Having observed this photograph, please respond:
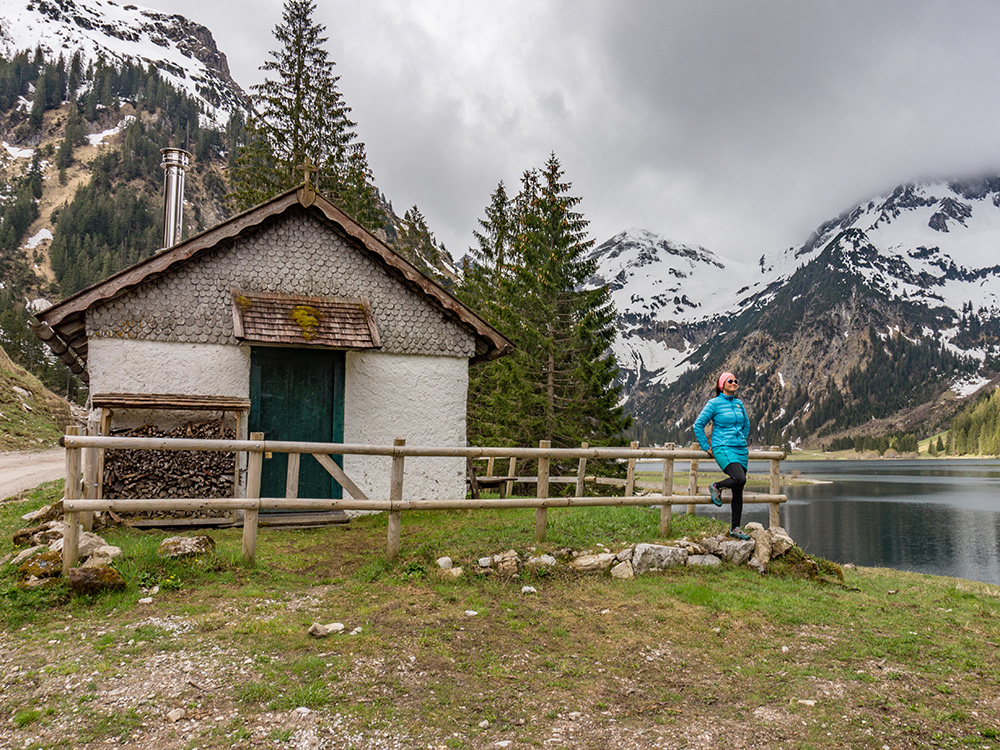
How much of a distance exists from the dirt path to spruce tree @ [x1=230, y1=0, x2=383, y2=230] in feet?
43.2

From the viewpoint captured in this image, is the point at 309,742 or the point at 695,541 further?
the point at 695,541

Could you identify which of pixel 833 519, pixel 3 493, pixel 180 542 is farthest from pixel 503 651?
pixel 833 519

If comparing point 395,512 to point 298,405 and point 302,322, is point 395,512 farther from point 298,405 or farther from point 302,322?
point 302,322

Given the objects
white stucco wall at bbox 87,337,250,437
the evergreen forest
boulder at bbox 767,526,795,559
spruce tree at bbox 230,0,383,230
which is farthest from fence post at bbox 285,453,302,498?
the evergreen forest

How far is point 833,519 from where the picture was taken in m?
42.6

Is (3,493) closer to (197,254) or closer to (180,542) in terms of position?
(197,254)

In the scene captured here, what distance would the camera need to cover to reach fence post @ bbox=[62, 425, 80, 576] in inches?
245

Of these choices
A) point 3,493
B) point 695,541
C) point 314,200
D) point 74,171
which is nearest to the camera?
point 695,541

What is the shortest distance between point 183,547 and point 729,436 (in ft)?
23.6

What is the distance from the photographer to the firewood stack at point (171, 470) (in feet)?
32.2

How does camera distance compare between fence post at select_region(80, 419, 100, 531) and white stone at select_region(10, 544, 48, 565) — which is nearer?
white stone at select_region(10, 544, 48, 565)

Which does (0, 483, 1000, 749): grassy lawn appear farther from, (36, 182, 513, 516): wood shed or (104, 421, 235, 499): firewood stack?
(36, 182, 513, 516): wood shed

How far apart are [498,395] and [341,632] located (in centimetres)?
1712

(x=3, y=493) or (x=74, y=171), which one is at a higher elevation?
(x=74, y=171)
